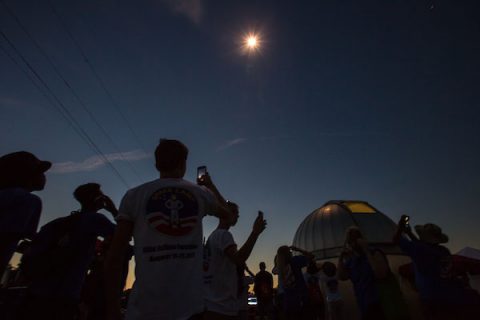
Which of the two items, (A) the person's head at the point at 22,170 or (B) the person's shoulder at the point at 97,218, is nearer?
(A) the person's head at the point at 22,170

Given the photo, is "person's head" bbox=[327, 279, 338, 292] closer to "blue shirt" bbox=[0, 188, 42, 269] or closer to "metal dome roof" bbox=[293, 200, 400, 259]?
"blue shirt" bbox=[0, 188, 42, 269]

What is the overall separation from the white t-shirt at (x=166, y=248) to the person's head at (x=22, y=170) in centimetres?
158

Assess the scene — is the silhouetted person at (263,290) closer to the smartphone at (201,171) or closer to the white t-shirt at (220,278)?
the white t-shirt at (220,278)

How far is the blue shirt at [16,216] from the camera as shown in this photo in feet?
7.43

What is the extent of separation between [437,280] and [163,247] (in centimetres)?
368

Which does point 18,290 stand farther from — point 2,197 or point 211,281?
point 211,281

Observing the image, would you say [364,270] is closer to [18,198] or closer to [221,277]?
[221,277]

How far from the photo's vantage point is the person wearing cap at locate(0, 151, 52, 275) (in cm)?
227

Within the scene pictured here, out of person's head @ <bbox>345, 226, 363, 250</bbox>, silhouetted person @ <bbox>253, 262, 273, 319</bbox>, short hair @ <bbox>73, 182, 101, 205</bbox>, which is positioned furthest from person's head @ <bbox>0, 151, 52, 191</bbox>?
silhouetted person @ <bbox>253, 262, 273, 319</bbox>

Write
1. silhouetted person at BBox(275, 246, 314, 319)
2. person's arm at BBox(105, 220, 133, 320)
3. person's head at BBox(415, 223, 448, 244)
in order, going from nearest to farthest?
person's arm at BBox(105, 220, 133, 320)
person's head at BBox(415, 223, 448, 244)
silhouetted person at BBox(275, 246, 314, 319)

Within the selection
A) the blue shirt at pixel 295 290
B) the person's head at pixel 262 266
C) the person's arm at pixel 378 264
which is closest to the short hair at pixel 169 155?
the person's arm at pixel 378 264

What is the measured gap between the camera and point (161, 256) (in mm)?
1648

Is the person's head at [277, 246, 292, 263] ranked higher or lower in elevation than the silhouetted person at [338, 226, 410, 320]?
higher

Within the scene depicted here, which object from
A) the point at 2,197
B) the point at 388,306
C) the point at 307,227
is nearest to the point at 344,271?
the point at 388,306
